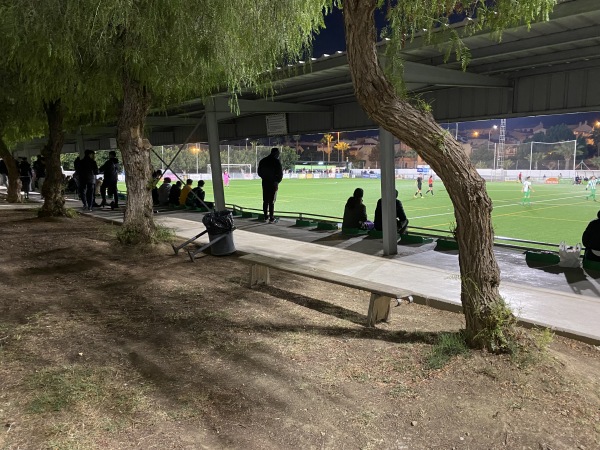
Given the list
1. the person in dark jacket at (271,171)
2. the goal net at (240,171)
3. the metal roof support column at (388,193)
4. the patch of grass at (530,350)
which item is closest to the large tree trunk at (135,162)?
the metal roof support column at (388,193)

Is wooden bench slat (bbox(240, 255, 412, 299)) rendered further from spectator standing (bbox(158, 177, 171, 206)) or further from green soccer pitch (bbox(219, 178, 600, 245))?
spectator standing (bbox(158, 177, 171, 206))

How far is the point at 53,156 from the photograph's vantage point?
12445 millimetres

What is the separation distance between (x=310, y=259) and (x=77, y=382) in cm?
557

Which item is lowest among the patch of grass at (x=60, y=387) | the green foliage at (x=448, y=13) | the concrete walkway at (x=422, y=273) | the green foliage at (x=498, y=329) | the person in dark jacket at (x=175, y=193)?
the concrete walkway at (x=422, y=273)

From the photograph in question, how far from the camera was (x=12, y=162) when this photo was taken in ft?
58.9

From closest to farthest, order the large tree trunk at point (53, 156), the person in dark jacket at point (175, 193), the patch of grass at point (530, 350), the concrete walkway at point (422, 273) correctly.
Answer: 1. the patch of grass at point (530, 350)
2. the concrete walkway at point (422, 273)
3. the large tree trunk at point (53, 156)
4. the person in dark jacket at point (175, 193)

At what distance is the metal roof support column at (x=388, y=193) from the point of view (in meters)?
9.09

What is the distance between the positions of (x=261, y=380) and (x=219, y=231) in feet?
16.5

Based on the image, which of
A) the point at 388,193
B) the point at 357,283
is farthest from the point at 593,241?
the point at 357,283

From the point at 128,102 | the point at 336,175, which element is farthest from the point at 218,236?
the point at 336,175

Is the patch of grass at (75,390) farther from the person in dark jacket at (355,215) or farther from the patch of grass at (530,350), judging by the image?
the person in dark jacket at (355,215)

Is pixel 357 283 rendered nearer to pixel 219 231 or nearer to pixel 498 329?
pixel 498 329

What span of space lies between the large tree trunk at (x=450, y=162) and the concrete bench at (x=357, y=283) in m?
0.96

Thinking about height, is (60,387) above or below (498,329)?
below
